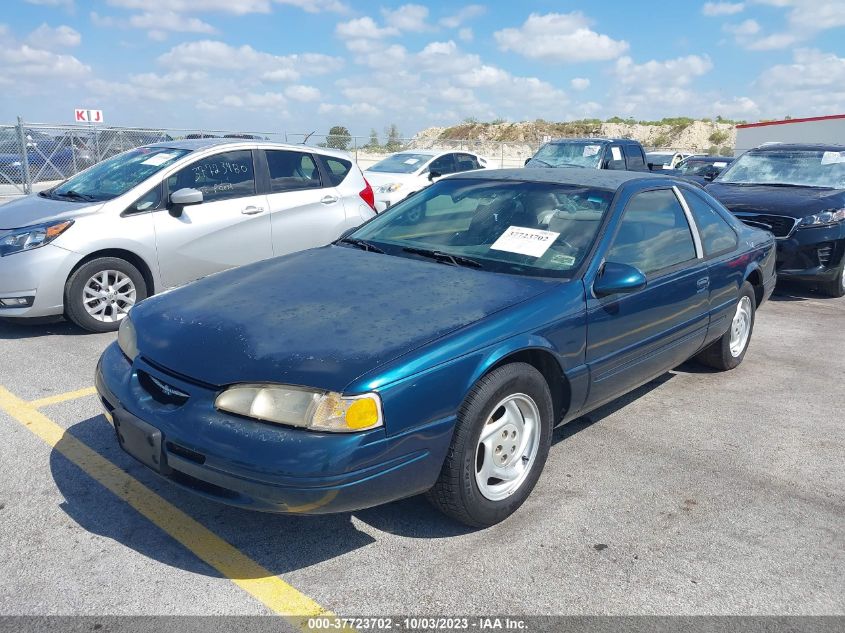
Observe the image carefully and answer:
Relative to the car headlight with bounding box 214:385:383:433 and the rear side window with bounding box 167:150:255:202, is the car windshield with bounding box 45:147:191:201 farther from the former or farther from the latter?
the car headlight with bounding box 214:385:383:433

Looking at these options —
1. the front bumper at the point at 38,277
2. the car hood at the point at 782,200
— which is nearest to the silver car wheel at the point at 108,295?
the front bumper at the point at 38,277

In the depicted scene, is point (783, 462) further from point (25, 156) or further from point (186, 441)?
point (25, 156)

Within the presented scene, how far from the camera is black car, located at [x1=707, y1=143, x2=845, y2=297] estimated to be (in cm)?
783

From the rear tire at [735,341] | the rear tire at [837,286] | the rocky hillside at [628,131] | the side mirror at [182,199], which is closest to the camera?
the rear tire at [735,341]

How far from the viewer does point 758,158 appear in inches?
375

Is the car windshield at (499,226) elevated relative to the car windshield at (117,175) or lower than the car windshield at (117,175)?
lower

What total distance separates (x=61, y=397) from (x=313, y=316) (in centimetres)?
233

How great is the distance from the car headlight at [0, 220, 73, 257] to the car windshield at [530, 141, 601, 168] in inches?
409

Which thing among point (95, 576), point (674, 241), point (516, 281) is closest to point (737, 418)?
point (674, 241)

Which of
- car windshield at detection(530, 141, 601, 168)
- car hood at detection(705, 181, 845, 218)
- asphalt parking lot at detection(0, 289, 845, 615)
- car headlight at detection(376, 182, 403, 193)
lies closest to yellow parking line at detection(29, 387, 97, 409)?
asphalt parking lot at detection(0, 289, 845, 615)

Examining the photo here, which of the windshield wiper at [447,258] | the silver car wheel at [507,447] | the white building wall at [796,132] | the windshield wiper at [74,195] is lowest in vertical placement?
the silver car wheel at [507,447]

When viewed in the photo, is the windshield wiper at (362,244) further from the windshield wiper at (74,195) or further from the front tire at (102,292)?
the windshield wiper at (74,195)

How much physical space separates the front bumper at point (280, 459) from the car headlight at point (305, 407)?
0.03m

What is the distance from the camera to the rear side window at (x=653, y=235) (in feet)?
12.8
